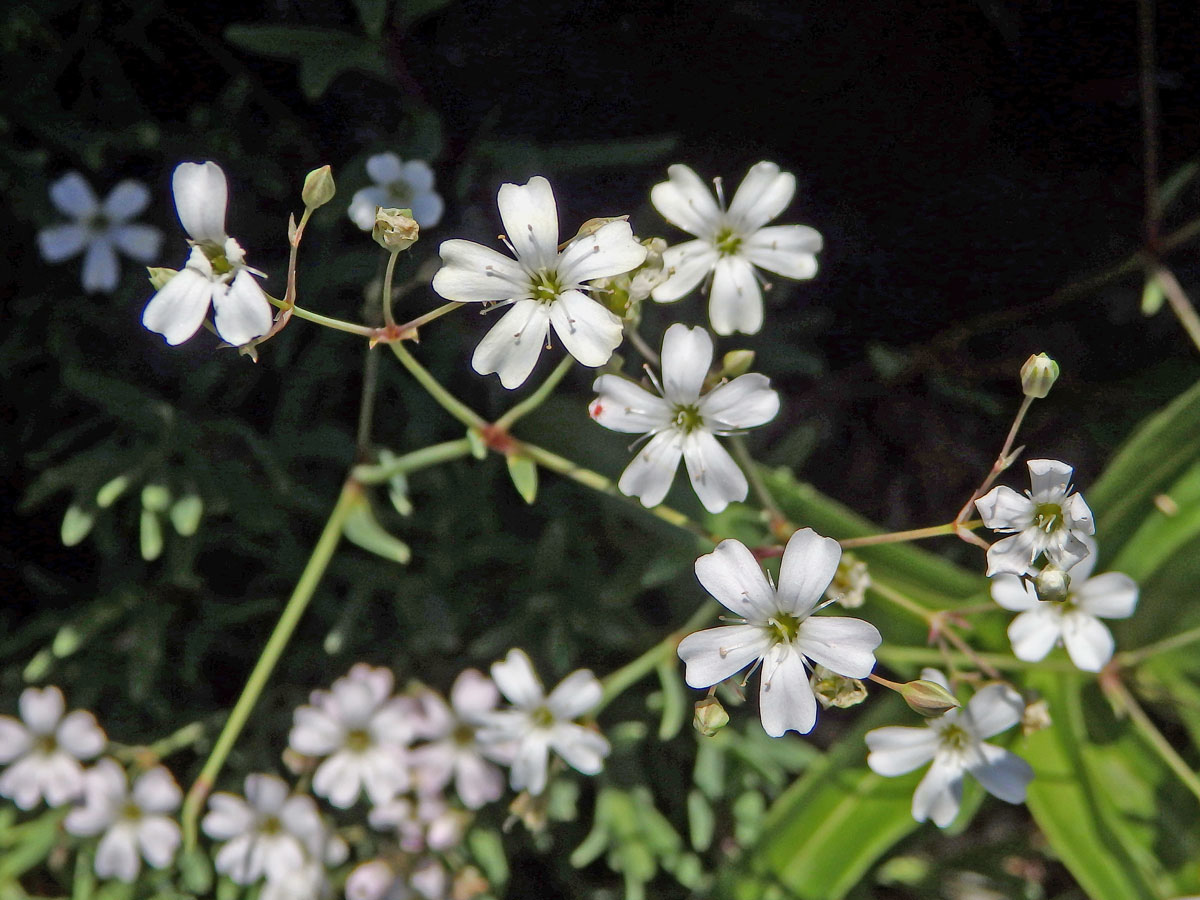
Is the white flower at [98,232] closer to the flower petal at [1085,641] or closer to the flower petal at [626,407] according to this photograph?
the flower petal at [626,407]

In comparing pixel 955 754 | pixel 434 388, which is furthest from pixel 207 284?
pixel 955 754

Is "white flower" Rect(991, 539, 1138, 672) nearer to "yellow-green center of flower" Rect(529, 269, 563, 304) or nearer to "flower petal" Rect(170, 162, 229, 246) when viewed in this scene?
"yellow-green center of flower" Rect(529, 269, 563, 304)

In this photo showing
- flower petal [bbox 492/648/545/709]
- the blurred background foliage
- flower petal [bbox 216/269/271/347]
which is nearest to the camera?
flower petal [bbox 216/269/271/347]

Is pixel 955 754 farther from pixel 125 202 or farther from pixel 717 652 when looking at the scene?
pixel 125 202

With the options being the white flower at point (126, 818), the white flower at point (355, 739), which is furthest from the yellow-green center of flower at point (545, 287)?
the white flower at point (126, 818)

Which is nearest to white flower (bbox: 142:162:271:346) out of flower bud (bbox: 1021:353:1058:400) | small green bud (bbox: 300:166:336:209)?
small green bud (bbox: 300:166:336:209)

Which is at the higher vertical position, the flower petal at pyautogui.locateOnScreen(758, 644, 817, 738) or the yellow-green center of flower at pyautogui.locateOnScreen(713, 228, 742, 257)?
the yellow-green center of flower at pyautogui.locateOnScreen(713, 228, 742, 257)

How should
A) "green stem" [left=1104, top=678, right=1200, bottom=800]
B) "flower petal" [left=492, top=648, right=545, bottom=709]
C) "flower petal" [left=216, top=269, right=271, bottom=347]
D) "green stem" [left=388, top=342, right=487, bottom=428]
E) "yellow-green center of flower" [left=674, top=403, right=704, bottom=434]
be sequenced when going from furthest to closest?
1. "flower petal" [left=492, top=648, right=545, bottom=709]
2. "green stem" [left=1104, top=678, right=1200, bottom=800]
3. "yellow-green center of flower" [left=674, top=403, right=704, bottom=434]
4. "green stem" [left=388, top=342, right=487, bottom=428]
5. "flower petal" [left=216, top=269, right=271, bottom=347]
